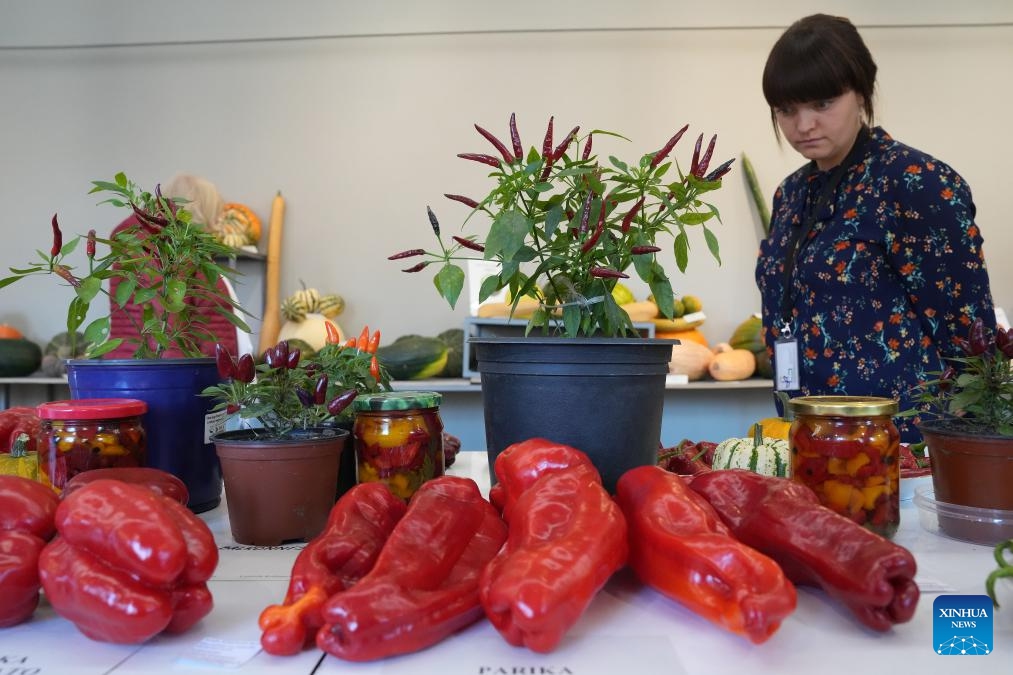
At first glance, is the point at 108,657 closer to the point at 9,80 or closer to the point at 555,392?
the point at 555,392

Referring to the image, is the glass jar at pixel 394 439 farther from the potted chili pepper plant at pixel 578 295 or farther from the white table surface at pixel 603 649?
the white table surface at pixel 603 649

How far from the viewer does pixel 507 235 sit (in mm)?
819

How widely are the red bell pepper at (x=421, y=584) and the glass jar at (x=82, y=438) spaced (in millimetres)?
399

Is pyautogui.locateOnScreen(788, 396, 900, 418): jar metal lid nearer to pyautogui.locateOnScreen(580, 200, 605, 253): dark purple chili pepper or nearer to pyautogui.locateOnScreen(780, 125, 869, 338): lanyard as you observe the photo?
pyautogui.locateOnScreen(580, 200, 605, 253): dark purple chili pepper

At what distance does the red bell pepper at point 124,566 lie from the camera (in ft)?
1.75

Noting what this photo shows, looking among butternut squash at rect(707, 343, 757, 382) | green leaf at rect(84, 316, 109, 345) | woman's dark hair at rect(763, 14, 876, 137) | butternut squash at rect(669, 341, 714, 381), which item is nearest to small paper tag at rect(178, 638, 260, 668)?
green leaf at rect(84, 316, 109, 345)

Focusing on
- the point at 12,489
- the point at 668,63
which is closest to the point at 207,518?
the point at 12,489

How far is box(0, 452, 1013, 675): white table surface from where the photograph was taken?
52 centimetres

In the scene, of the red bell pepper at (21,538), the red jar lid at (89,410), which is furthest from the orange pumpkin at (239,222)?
the red bell pepper at (21,538)

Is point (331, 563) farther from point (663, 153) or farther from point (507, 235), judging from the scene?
point (663, 153)

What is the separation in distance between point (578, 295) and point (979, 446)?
48 cm

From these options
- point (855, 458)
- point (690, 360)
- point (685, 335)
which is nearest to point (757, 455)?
point (855, 458)

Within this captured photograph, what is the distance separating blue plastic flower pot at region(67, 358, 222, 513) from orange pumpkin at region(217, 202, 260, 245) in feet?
8.74

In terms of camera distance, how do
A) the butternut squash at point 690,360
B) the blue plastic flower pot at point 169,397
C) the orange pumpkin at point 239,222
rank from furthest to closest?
the orange pumpkin at point 239,222
the butternut squash at point 690,360
the blue plastic flower pot at point 169,397
